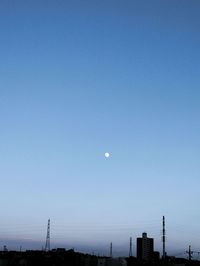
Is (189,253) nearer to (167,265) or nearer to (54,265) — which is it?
(167,265)

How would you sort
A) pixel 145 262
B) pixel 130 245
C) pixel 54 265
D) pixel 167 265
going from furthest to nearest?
pixel 130 245 < pixel 145 262 < pixel 167 265 < pixel 54 265

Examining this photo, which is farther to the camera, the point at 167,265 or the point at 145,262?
the point at 145,262

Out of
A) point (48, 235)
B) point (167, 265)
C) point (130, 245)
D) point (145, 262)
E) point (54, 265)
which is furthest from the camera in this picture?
point (130, 245)

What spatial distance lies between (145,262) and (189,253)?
60.9 ft

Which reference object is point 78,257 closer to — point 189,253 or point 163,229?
point 163,229

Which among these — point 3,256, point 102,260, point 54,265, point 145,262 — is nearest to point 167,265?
point 145,262

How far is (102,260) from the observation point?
12038 centimetres

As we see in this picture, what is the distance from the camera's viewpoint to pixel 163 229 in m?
105

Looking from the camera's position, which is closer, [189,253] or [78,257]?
[78,257]

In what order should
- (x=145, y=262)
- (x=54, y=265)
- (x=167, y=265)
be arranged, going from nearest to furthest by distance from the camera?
1. (x=54, y=265)
2. (x=167, y=265)
3. (x=145, y=262)

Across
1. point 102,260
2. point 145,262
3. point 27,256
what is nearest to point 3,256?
point 27,256

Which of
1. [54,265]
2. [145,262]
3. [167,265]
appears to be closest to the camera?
[54,265]

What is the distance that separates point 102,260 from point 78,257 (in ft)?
23.2

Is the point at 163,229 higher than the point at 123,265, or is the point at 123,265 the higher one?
the point at 163,229
